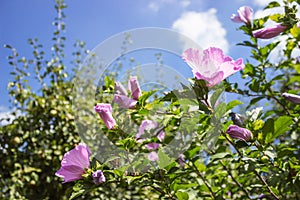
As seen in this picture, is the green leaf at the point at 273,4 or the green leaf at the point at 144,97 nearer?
the green leaf at the point at 144,97

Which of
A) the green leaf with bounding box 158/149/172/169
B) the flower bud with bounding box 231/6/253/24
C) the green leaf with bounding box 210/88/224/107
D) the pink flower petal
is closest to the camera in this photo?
the green leaf with bounding box 210/88/224/107

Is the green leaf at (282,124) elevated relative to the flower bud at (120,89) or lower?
lower

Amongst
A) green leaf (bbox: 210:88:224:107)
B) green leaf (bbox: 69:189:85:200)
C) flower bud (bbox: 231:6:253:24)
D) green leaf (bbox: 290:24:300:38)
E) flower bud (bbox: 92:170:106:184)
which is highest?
flower bud (bbox: 231:6:253:24)

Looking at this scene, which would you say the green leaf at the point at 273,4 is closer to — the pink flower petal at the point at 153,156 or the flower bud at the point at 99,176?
the pink flower petal at the point at 153,156

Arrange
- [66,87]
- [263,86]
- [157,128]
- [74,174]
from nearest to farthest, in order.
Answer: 1. [74,174]
2. [157,128]
3. [263,86]
4. [66,87]

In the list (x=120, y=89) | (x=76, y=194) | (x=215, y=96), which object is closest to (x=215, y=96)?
(x=215, y=96)

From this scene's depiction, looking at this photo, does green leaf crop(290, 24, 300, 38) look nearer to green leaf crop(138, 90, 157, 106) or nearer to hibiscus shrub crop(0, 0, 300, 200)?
hibiscus shrub crop(0, 0, 300, 200)

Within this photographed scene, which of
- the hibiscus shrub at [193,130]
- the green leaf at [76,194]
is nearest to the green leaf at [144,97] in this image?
the hibiscus shrub at [193,130]

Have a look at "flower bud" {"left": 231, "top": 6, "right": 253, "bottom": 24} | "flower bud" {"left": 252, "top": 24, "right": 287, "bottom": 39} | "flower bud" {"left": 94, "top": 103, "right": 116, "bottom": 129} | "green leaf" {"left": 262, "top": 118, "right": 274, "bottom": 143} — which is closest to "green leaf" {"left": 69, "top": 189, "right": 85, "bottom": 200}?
"flower bud" {"left": 94, "top": 103, "right": 116, "bottom": 129}

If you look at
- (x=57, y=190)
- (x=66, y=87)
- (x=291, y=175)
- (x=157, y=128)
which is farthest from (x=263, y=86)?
(x=66, y=87)

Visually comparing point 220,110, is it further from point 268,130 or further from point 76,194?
point 76,194

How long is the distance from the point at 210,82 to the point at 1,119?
3082mm

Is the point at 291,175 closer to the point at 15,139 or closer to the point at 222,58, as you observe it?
the point at 222,58

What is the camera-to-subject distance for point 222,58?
939 mm
